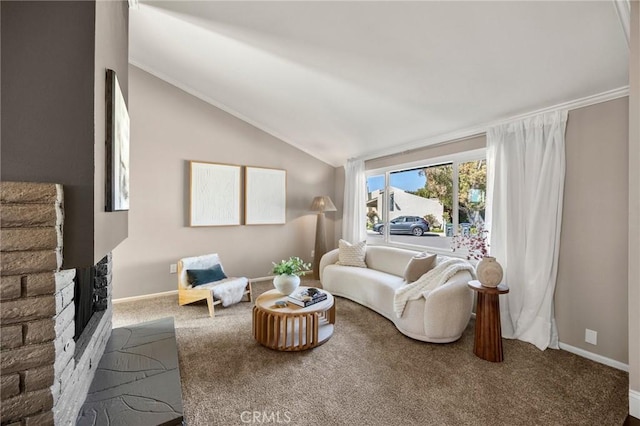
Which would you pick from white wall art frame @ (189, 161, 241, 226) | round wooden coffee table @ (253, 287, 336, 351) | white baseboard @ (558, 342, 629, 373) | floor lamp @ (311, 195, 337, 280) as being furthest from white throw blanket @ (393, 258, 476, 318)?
white wall art frame @ (189, 161, 241, 226)

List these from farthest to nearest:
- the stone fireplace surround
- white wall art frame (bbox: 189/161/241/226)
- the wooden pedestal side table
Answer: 1. white wall art frame (bbox: 189/161/241/226)
2. the wooden pedestal side table
3. the stone fireplace surround

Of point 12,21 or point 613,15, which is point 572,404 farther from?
point 12,21

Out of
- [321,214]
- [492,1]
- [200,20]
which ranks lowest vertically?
[321,214]

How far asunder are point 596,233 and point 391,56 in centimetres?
232

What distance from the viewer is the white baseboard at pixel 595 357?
2170mm

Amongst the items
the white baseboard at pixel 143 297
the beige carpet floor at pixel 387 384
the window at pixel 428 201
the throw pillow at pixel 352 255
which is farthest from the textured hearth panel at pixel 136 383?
the window at pixel 428 201

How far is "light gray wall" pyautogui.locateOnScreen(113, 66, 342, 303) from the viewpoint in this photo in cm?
368

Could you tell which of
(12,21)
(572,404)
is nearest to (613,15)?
(572,404)

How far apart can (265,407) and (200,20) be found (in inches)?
126

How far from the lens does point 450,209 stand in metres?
3.66

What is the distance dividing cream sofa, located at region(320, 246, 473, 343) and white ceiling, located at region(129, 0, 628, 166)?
178 centimetres

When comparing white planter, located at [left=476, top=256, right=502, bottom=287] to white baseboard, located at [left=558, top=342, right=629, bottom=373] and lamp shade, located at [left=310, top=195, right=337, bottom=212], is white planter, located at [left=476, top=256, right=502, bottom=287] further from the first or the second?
lamp shade, located at [left=310, top=195, right=337, bottom=212]

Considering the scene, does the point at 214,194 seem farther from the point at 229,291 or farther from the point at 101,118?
the point at 101,118

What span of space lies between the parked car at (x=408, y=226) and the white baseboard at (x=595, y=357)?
1.92 m
